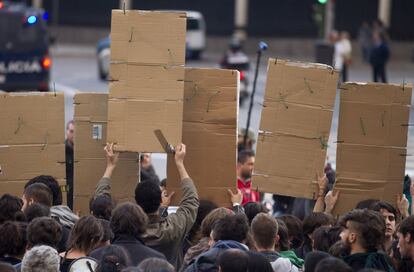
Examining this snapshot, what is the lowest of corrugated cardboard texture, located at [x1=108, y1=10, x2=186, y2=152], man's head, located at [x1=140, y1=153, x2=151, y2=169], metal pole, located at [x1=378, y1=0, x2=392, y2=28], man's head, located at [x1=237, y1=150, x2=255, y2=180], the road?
the road

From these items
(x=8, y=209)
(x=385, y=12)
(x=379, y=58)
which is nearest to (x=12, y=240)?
(x=8, y=209)

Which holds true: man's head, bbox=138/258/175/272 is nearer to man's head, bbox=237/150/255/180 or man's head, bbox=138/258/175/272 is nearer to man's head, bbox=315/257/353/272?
man's head, bbox=315/257/353/272

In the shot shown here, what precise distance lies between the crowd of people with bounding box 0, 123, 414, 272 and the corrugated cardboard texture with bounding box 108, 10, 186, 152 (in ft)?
0.75

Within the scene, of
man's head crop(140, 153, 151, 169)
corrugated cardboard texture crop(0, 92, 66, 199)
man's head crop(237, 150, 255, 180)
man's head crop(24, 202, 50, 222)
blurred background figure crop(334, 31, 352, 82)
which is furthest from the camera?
blurred background figure crop(334, 31, 352, 82)

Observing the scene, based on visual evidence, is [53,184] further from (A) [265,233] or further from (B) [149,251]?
(A) [265,233]

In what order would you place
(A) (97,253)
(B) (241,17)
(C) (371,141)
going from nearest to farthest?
(A) (97,253) → (C) (371,141) → (B) (241,17)

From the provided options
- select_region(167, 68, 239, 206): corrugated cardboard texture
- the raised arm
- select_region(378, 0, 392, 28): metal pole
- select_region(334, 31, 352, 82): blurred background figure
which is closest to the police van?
select_region(334, 31, 352, 82): blurred background figure

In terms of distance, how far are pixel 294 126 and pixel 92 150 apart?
1792 millimetres

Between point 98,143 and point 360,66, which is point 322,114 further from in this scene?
point 360,66

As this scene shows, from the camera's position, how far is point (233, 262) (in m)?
7.00

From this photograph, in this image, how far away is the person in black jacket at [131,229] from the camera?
8.14 m

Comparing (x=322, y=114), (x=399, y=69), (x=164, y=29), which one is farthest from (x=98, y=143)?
(x=399, y=69)

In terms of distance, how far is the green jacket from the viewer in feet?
28.7

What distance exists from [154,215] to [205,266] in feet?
4.56
